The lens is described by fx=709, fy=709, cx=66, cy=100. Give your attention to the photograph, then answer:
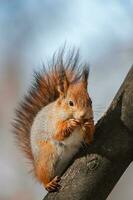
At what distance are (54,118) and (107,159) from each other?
1.65 feet

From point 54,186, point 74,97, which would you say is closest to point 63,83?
point 74,97

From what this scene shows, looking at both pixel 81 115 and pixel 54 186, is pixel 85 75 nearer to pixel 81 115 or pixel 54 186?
pixel 81 115

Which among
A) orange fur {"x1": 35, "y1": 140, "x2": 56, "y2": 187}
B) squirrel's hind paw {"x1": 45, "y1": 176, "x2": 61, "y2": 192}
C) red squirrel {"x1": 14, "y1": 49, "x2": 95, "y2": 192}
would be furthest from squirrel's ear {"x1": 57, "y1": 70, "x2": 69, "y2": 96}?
squirrel's hind paw {"x1": 45, "y1": 176, "x2": 61, "y2": 192}

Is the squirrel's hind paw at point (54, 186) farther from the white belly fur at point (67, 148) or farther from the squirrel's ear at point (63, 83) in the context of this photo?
the squirrel's ear at point (63, 83)

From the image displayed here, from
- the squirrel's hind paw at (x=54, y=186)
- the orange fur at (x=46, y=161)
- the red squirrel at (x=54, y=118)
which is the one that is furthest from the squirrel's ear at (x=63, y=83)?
the squirrel's hind paw at (x=54, y=186)

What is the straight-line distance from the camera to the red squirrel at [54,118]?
2076 mm

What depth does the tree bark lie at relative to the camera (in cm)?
171

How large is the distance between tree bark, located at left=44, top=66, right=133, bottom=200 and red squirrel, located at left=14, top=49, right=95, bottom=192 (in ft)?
0.64

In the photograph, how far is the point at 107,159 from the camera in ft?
5.67

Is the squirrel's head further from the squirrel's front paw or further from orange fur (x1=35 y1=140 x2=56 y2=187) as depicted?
orange fur (x1=35 y1=140 x2=56 y2=187)

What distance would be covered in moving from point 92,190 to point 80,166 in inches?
3.3

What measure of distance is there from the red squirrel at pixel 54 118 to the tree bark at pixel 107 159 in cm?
20

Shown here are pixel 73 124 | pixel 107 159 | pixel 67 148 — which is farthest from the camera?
pixel 73 124

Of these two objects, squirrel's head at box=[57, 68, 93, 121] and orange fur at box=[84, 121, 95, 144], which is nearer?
orange fur at box=[84, 121, 95, 144]
